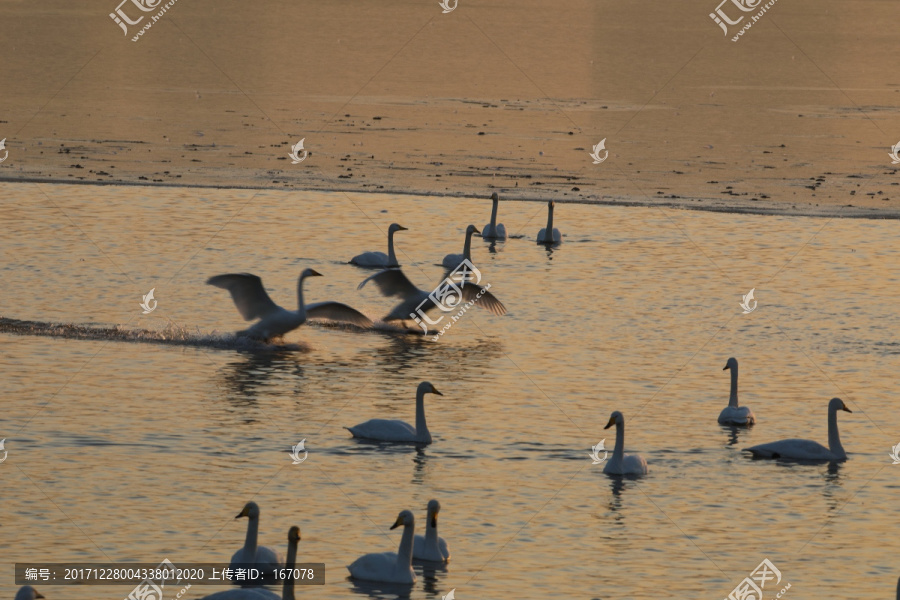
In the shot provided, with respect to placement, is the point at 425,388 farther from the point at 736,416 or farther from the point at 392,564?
the point at 392,564

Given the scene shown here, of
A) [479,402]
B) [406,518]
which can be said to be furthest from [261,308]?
[406,518]

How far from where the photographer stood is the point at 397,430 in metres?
15.0

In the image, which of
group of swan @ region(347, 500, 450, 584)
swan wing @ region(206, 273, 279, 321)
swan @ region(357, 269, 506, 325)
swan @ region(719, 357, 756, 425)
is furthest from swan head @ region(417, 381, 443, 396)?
swan @ region(357, 269, 506, 325)

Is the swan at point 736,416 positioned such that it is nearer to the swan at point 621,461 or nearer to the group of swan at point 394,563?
the swan at point 621,461

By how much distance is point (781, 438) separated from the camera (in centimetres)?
1606

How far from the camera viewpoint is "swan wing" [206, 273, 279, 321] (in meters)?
19.3

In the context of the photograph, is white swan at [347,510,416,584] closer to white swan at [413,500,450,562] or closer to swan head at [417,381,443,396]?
white swan at [413,500,450,562]

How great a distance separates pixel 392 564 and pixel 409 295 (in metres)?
9.97

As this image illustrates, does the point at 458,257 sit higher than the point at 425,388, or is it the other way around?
the point at 458,257

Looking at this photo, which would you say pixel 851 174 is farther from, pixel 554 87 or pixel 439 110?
pixel 554 87

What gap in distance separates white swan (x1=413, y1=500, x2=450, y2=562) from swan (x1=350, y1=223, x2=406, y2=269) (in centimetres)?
1246

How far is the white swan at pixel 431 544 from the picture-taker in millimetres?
11711

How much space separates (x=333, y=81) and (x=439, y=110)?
8173 mm

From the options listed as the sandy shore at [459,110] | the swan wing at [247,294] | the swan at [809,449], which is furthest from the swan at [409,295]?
the sandy shore at [459,110]
